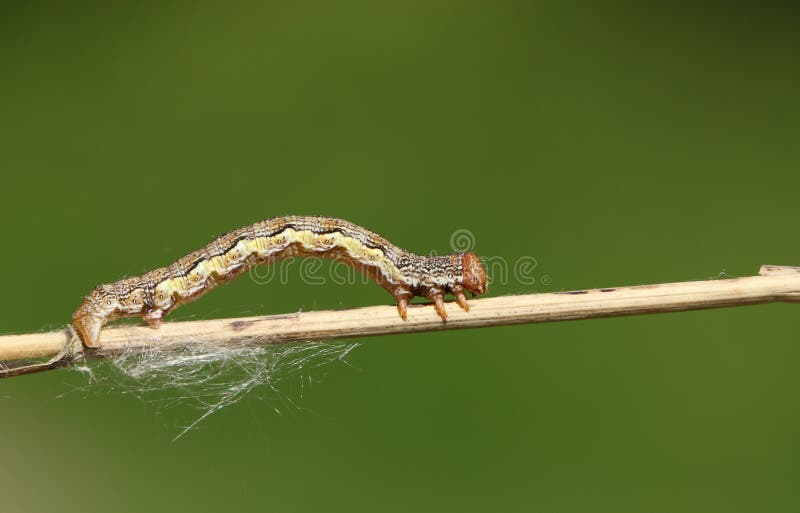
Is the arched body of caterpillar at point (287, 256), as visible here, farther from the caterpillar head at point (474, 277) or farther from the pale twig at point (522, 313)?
the pale twig at point (522, 313)

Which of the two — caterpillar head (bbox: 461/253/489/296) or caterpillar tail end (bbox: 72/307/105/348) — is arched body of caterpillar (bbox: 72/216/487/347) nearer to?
caterpillar head (bbox: 461/253/489/296)

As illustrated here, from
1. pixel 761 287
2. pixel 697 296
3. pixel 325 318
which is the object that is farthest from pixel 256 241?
pixel 761 287

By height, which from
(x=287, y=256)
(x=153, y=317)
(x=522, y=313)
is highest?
(x=287, y=256)

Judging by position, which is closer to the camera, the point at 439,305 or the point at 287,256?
the point at 439,305

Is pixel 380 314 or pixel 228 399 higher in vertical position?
pixel 380 314

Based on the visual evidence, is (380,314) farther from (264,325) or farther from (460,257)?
(460,257)

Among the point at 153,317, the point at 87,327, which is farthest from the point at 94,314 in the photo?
the point at 153,317

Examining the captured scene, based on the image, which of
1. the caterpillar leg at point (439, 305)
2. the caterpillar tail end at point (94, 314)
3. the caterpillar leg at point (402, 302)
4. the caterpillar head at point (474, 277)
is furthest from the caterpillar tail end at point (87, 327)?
the caterpillar head at point (474, 277)

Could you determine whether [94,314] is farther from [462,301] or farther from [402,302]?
[462,301]
